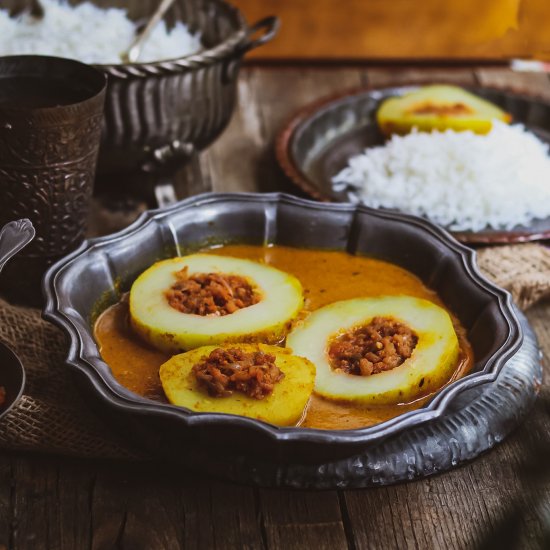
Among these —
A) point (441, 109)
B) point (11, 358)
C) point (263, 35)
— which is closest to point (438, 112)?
point (441, 109)

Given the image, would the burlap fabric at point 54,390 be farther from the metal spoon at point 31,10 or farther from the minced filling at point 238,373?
the metal spoon at point 31,10

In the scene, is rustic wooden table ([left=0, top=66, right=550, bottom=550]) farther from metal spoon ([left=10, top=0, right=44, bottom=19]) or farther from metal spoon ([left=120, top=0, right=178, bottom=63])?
metal spoon ([left=10, top=0, right=44, bottom=19])

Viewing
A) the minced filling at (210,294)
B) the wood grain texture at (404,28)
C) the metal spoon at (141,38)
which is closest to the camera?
the minced filling at (210,294)

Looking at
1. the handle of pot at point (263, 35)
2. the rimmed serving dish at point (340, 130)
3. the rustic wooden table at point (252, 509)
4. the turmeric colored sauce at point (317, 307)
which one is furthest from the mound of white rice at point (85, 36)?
the rustic wooden table at point (252, 509)

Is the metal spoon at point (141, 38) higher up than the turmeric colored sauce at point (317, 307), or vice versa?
the metal spoon at point (141, 38)

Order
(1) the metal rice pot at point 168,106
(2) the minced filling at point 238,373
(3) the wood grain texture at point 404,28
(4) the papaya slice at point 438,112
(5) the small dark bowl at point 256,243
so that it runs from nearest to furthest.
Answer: (5) the small dark bowl at point 256,243 < (2) the minced filling at point 238,373 < (1) the metal rice pot at point 168,106 < (4) the papaya slice at point 438,112 < (3) the wood grain texture at point 404,28

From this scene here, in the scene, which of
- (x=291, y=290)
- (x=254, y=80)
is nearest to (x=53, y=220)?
(x=291, y=290)

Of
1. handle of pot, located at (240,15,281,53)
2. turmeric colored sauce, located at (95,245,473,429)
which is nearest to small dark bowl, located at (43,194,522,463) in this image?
turmeric colored sauce, located at (95,245,473,429)

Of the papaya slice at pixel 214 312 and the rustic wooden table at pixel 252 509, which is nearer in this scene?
the rustic wooden table at pixel 252 509
